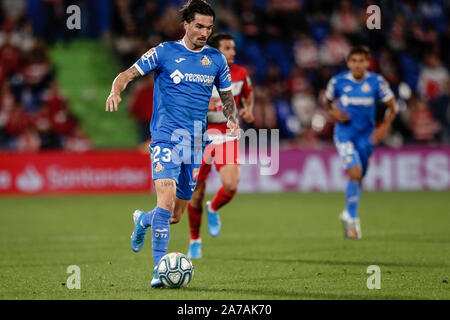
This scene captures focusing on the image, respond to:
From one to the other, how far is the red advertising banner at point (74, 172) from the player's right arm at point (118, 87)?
39.3 feet

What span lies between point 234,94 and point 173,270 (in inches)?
137

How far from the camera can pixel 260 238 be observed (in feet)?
36.6

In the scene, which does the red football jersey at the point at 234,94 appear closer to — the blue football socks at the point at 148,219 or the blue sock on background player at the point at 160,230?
the blue football socks at the point at 148,219

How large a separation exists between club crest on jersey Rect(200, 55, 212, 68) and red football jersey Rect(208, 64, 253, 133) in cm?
199

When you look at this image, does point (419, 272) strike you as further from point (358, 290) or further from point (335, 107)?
point (335, 107)

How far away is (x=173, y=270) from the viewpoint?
656 cm

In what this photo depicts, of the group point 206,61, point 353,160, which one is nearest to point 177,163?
point 206,61

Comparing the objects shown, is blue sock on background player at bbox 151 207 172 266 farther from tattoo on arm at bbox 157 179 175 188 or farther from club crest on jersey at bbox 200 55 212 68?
club crest on jersey at bbox 200 55 212 68

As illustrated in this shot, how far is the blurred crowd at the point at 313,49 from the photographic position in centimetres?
1989

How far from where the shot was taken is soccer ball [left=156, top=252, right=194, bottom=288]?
6.55 m

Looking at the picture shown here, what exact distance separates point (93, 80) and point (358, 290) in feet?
56.4

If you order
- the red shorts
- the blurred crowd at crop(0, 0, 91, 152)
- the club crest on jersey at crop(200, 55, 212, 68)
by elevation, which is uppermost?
the blurred crowd at crop(0, 0, 91, 152)

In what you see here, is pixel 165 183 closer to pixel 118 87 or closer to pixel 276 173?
pixel 118 87

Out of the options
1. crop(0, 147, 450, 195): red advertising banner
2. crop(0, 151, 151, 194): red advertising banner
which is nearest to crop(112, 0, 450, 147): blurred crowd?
crop(0, 147, 450, 195): red advertising banner
